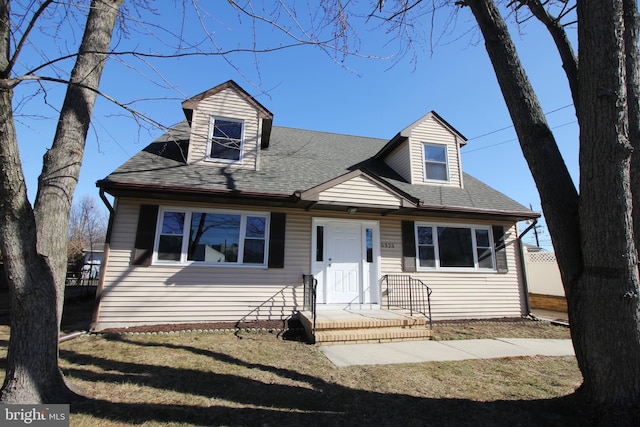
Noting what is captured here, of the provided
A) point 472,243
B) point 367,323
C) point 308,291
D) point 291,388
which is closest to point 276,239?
point 308,291

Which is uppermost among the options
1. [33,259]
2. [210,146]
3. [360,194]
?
[210,146]

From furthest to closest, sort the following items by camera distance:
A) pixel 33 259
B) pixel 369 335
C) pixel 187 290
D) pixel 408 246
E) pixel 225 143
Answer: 1. pixel 408 246
2. pixel 225 143
3. pixel 187 290
4. pixel 369 335
5. pixel 33 259

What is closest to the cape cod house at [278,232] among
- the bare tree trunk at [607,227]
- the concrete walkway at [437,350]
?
the concrete walkway at [437,350]

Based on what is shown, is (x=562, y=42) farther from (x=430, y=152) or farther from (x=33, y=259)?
(x=430, y=152)

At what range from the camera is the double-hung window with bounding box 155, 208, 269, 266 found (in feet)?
22.6

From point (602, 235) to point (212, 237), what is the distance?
6681 millimetres

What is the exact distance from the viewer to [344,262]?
25.7ft

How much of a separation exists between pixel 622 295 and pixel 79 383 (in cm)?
548

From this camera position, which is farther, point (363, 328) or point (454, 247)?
point (454, 247)

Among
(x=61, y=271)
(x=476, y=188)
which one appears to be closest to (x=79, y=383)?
(x=61, y=271)

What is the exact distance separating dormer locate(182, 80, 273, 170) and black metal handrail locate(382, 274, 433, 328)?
4659mm

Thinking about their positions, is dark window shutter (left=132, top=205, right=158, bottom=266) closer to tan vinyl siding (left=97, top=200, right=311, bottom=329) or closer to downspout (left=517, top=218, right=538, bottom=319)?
tan vinyl siding (left=97, top=200, right=311, bottom=329)

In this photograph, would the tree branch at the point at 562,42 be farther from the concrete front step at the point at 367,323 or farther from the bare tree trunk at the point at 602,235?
the concrete front step at the point at 367,323

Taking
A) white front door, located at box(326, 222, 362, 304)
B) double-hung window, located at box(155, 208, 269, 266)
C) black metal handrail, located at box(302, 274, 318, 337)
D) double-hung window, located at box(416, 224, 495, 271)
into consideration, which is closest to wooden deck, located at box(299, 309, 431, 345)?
black metal handrail, located at box(302, 274, 318, 337)
